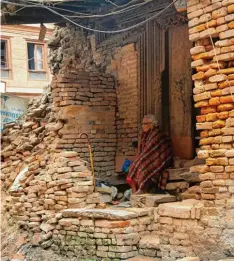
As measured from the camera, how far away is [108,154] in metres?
8.89

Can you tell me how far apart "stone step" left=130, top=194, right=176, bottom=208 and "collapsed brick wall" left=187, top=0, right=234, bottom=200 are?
4.44ft

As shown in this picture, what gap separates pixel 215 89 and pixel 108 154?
395cm

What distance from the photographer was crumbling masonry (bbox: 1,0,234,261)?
17.1 feet

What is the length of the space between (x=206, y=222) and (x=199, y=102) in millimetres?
1424

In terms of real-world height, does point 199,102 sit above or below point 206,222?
above

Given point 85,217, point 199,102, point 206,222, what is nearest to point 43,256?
point 85,217

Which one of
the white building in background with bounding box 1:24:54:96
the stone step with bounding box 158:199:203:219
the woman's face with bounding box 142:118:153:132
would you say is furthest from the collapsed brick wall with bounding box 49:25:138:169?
the white building in background with bounding box 1:24:54:96

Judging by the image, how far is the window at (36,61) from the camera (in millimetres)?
20641

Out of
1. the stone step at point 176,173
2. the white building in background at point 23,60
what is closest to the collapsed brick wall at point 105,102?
the stone step at point 176,173

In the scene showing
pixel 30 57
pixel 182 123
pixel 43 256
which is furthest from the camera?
pixel 30 57

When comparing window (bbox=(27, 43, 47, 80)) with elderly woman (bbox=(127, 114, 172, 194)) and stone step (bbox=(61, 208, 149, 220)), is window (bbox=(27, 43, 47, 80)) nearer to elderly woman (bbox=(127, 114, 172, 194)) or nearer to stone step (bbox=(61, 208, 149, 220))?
elderly woman (bbox=(127, 114, 172, 194))

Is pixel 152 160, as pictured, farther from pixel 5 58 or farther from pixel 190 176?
pixel 5 58

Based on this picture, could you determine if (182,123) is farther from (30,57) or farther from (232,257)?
(30,57)

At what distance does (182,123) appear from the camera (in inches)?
297
